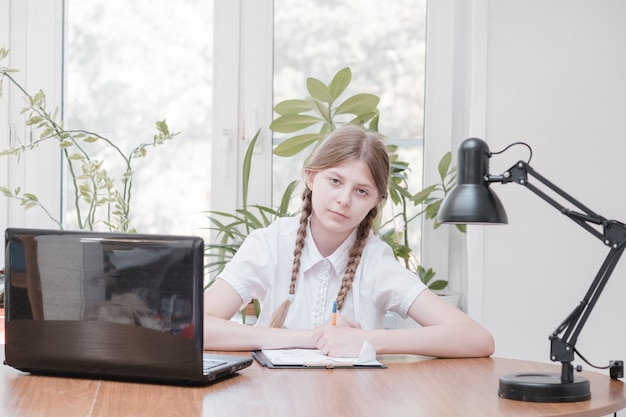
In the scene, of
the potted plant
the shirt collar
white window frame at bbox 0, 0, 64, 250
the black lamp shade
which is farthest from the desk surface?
white window frame at bbox 0, 0, 64, 250

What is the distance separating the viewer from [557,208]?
57.0 inches

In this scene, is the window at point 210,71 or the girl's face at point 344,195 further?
the window at point 210,71

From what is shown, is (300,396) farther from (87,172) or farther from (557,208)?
(87,172)

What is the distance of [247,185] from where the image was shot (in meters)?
2.96

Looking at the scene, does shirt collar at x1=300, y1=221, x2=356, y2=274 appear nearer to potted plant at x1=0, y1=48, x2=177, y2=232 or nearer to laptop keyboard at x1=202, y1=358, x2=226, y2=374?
laptop keyboard at x1=202, y1=358, x2=226, y2=374

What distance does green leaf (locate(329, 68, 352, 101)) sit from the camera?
2.90 metres

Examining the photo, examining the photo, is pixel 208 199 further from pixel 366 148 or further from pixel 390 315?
pixel 366 148

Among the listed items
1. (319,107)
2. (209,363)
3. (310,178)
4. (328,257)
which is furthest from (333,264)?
(319,107)

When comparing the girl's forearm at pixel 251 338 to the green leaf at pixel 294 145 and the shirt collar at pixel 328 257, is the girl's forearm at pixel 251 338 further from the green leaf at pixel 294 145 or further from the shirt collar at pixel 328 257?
the green leaf at pixel 294 145

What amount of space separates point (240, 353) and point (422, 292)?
519mm

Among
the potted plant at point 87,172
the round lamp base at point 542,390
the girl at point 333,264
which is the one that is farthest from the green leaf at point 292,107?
the round lamp base at point 542,390

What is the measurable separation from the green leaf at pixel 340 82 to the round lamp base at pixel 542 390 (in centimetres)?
162

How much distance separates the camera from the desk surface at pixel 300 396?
1.28 meters

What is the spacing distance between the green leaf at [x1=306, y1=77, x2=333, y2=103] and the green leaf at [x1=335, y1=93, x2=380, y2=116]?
49 millimetres
